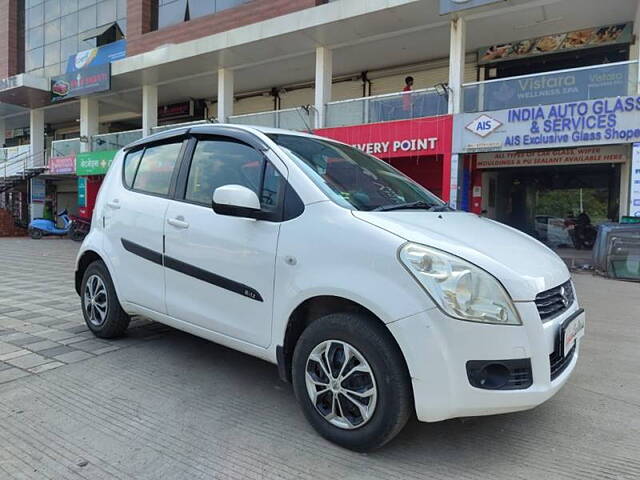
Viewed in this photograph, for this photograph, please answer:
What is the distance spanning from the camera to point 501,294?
2303 mm

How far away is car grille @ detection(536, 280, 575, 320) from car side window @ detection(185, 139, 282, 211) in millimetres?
1621

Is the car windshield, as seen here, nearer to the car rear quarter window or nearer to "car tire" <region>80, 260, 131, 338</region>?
the car rear quarter window

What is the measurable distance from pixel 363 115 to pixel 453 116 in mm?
2706

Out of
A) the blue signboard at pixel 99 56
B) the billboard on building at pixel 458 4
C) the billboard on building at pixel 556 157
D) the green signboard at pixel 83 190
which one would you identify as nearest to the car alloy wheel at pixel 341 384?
the billboard on building at pixel 458 4

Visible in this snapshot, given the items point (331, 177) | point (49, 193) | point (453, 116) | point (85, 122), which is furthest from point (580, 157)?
point (49, 193)

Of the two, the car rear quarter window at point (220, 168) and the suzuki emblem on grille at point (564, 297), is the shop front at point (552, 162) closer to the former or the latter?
the suzuki emblem on grille at point (564, 297)

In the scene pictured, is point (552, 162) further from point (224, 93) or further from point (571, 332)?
point (571, 332)

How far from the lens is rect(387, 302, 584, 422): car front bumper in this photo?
226 cm

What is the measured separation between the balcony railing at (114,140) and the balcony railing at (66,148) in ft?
4.21

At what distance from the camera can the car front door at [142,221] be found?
3.72 metres

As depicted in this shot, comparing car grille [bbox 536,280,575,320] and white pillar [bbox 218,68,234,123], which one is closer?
car grille [bbox 536,280,575,320]

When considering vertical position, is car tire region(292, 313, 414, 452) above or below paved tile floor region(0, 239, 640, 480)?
above

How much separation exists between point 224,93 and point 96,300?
14.2m

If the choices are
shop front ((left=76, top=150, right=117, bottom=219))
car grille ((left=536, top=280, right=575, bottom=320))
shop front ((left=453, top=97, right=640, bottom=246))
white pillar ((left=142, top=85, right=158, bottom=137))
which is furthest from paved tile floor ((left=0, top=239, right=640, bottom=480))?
shop front ((left=76, top=150, right=117, bottom=219))
